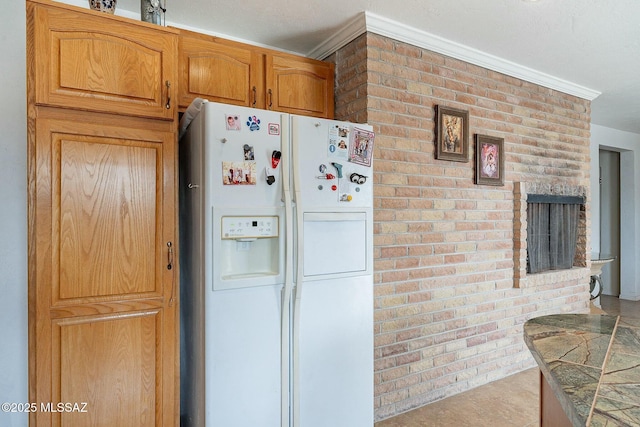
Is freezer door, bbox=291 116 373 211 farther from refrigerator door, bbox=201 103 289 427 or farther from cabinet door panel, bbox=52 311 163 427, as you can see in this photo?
cabinet door panel, bbox=52 311 163 427

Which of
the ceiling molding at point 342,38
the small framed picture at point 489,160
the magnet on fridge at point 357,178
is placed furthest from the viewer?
the small framed picture at point 489,160

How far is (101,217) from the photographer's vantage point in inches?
66.3

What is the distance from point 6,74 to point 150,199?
3.10 ft

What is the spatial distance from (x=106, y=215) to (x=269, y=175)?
0.76 m

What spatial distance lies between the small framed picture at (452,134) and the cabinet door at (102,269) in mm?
1749

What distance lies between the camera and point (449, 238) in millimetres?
2686

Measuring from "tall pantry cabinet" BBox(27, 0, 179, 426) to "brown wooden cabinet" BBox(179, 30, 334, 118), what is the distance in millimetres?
256

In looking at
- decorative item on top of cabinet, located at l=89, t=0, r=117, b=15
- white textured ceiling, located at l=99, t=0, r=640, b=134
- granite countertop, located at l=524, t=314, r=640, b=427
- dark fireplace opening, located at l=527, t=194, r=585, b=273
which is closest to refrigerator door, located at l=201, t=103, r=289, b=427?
decorative item on top of cabinet, located at l=89, t=0, r=117, b=15

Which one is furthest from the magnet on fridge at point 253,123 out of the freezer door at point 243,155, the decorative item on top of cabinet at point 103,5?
the decorative item on top of cabinet at point 103,5

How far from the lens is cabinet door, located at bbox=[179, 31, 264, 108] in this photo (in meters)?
2.10

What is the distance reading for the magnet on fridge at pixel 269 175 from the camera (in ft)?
5.69

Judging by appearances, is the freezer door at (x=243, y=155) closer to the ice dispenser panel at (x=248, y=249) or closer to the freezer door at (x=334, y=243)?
the ice dispenser panel at (x=248, y=249)

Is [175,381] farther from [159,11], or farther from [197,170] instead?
[159,11]

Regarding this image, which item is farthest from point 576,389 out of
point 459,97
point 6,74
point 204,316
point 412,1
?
point 6,74
